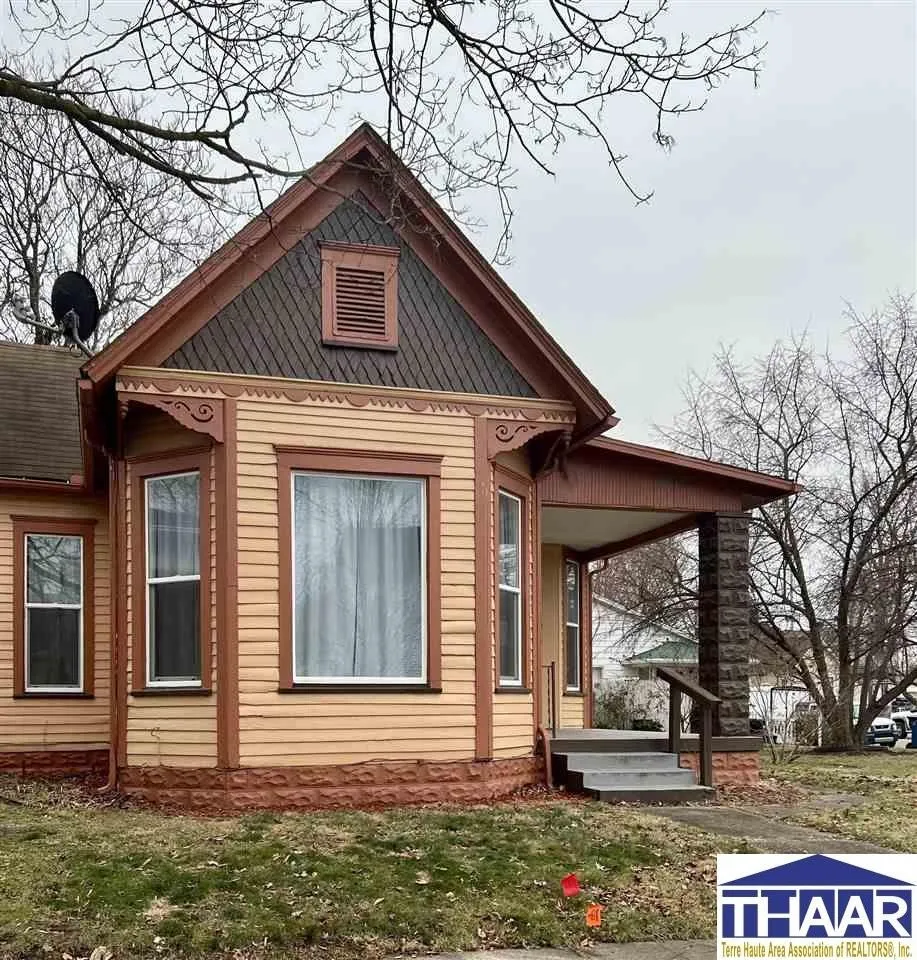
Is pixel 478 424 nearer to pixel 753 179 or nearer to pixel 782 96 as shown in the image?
pixel 753 179

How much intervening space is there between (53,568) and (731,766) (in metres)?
7.92

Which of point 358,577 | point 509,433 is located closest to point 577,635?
point 509,433

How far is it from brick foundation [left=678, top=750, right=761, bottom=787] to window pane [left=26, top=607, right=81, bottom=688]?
6935 millimetres

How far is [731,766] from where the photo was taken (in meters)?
13.2

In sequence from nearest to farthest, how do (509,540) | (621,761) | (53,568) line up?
1. (509,540)
2. (621,761)
3. (53,568)

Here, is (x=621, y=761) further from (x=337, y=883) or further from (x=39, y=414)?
(x=39, y=414)

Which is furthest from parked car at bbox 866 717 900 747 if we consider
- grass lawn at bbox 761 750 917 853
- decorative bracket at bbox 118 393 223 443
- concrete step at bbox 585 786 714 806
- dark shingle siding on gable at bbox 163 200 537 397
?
decorative bracket at bbox 118 393 223 443

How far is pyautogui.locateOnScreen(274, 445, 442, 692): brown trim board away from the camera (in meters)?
10.8

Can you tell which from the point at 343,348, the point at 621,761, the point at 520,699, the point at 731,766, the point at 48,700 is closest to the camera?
the point at 343,348

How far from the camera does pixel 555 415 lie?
472 inches

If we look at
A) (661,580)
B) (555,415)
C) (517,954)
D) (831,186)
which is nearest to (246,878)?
(517,954)

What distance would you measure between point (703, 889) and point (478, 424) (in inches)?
204

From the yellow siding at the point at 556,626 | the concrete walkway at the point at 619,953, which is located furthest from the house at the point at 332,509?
the concrete walkway at the point at 619,953

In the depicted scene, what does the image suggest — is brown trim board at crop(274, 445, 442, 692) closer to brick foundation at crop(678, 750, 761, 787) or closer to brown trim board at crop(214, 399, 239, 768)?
brown trim board at crop(214, 399, 239, 768)
